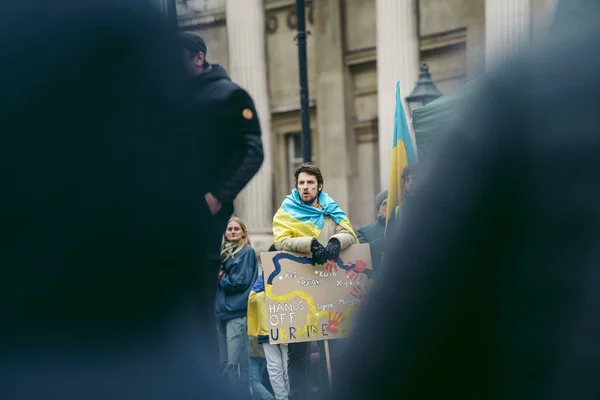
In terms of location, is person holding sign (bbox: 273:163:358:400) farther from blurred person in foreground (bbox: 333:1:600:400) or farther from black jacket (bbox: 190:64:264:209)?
blurred person in foreground (bbox: 333:1:600:400)

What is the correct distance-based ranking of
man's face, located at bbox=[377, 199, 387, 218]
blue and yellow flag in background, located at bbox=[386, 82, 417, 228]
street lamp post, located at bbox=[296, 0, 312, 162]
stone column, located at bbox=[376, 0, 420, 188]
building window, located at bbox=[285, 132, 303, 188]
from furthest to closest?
building window, located at bbox=[285, 132, 303, 188]
stone column, located at bbox=[376, 0, 420, 188]
street lamp post, located at bbox=[296, 0, 312, 162]
man's face, located at bbox=[377, 199, 387, 218]
blue and yellow flag in background, located at bbox=[386, 82, 417, 228]

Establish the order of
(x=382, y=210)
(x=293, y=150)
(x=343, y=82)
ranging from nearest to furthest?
(x=382, y=210)
(x=343, y=82)
(x=293, y=150)

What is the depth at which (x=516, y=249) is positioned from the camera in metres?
0.87

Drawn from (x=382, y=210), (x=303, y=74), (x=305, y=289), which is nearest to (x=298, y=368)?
(x=305, y=289)

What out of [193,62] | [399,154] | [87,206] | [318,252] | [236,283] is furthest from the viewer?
[236,283]

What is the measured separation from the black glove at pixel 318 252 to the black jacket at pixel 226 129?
499 cm

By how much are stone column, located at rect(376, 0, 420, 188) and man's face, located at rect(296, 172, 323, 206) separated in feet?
41.7

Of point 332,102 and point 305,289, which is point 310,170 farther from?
point 332,102

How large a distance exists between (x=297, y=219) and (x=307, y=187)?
223mm

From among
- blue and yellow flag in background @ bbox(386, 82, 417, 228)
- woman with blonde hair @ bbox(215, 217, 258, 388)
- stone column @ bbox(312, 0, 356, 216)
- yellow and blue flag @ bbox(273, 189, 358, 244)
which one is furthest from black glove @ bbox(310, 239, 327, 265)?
stone column @ bbox(312, 0, 356, 216)

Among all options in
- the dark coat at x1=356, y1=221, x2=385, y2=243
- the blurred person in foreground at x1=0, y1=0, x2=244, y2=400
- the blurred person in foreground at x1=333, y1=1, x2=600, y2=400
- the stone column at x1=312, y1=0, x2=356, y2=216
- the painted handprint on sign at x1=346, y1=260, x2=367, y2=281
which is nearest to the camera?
the blurred person in foreground at x1=333, y1=1, x2=600, y2=400

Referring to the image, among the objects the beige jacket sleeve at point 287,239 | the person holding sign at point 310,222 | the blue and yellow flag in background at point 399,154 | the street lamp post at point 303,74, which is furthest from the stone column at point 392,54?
the beige jacket sleeve at point 287,239

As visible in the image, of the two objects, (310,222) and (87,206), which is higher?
(87,206)

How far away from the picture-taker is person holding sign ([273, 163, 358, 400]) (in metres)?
6.58
